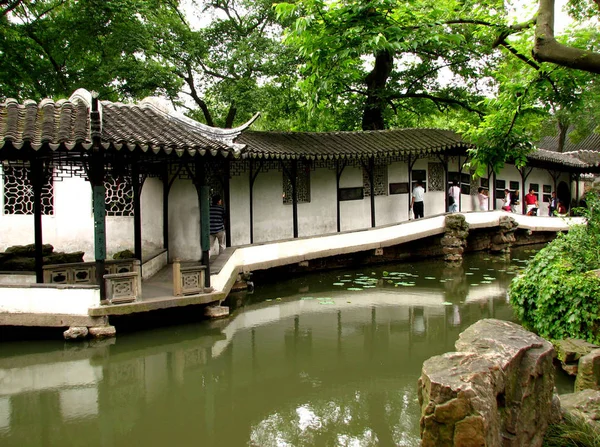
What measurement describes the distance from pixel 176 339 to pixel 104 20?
1167 centimetres

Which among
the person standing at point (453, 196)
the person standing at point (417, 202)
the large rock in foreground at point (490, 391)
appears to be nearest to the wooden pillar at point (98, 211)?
the large rock in foreground at point (490, 391)

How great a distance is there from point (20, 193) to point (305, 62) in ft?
30.8

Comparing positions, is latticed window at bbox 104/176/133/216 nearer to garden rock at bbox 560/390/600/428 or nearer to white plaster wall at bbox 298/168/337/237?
white plaster wall at bbox 298/168/337/237

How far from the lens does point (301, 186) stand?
1561 centimetres

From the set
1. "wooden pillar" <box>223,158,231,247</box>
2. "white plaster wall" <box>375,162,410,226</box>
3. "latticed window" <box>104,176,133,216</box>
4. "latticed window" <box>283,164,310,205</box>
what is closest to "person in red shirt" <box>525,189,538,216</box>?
"white plaster wall" <box>375,162,410,226</box>

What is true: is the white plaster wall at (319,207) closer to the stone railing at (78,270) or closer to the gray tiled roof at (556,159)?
the stone railing at (78,270)

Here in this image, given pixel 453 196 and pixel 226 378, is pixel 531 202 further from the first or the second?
pixel 226 378

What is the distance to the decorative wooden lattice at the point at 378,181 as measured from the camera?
16688 mm

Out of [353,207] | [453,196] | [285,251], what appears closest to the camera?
[285,251]

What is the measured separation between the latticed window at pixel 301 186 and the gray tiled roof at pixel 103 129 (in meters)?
5.29

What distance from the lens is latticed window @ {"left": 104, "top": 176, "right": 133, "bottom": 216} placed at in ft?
40.3

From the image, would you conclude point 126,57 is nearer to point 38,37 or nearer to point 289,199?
point 38,37

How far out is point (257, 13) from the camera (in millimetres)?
19125

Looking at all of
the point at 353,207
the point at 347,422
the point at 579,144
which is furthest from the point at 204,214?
the point at 579,144
